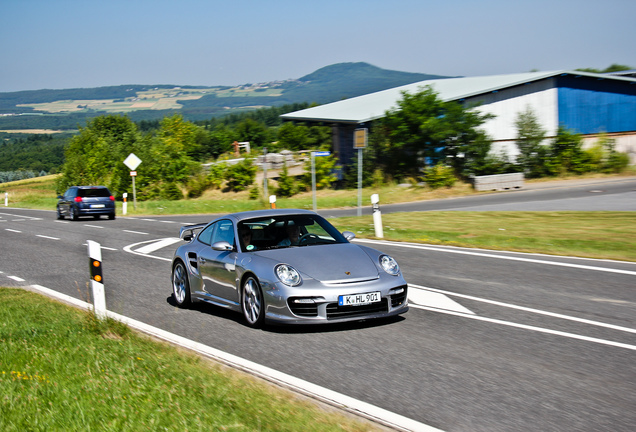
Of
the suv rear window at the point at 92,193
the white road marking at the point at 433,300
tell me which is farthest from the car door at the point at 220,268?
the suv rear window at the point at 92,193

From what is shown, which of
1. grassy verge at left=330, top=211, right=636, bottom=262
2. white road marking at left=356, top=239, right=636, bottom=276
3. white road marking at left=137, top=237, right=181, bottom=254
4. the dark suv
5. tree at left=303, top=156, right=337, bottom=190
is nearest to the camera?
white road marking at left=356, top=239, right=636, bottom=276

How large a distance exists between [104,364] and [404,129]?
107ft

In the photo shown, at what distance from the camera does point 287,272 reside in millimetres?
7363

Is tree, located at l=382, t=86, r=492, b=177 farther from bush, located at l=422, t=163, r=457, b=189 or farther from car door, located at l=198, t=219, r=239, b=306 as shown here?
car door, located at l=198, t=219, r=239, b=306

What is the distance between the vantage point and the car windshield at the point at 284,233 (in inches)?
326

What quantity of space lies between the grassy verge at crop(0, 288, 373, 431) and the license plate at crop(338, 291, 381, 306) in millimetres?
1611

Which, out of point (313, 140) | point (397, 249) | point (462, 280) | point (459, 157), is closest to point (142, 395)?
point (462, 280)

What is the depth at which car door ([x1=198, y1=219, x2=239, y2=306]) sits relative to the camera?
816 centimetres

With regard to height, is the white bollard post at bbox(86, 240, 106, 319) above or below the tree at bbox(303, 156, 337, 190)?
above

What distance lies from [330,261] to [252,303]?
1.03 m

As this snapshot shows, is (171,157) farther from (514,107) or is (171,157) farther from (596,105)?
(596,105)

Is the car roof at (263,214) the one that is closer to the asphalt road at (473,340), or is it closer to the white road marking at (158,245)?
the asphalt road at (473,340)

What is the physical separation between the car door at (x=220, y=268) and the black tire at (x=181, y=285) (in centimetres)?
52

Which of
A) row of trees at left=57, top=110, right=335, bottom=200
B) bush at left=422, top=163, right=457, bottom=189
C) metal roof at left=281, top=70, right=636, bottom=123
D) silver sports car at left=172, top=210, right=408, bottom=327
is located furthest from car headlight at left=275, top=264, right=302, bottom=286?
row of trees at left=57, top=110, right=335, bottom=200
